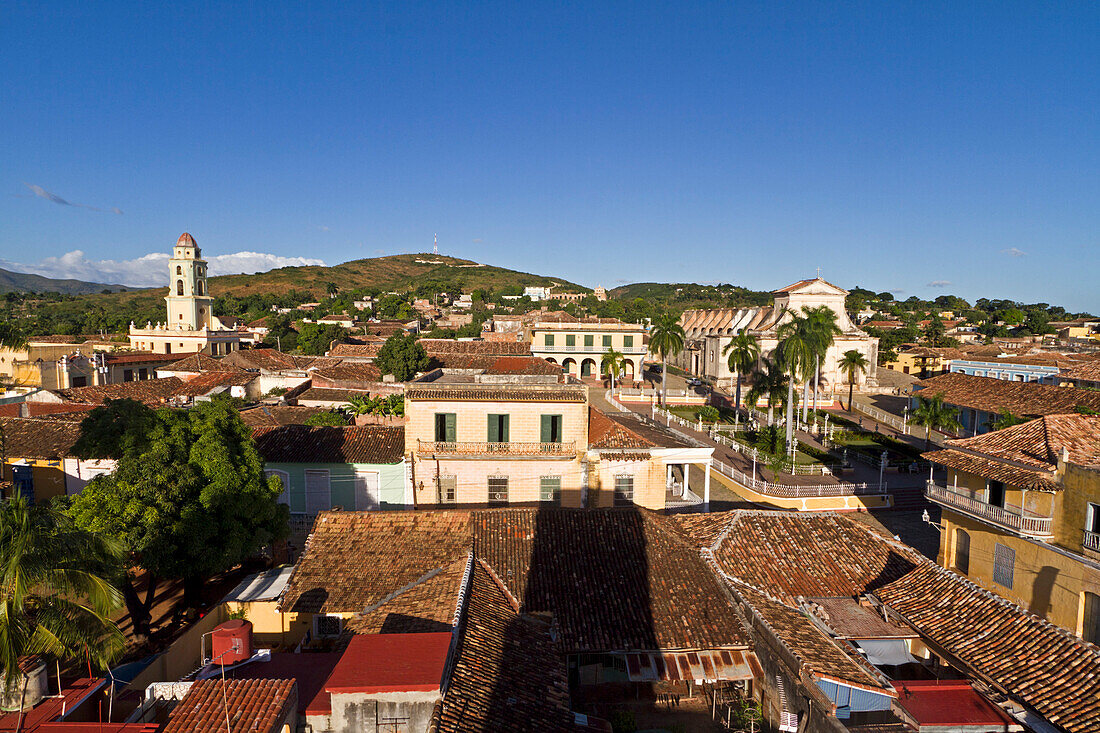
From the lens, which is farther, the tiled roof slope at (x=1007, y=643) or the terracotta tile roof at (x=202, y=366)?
the terracotta tile roof at (x=202, y=366)

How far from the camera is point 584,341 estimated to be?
209ft

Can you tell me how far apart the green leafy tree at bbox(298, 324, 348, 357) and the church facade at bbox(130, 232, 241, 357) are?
24.4 feet

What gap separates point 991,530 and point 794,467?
12.7 meters

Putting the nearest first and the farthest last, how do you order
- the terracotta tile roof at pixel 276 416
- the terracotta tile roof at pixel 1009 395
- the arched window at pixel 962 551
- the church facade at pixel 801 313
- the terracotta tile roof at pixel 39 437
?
the arched window at pixel 962 551 → the terracotta tile roof at pixel 39 437 → the terracotta tile roof at pixel 276 416 → the terracotta tile roof at pixel 1009 395 → the church facade at pixel 801 313

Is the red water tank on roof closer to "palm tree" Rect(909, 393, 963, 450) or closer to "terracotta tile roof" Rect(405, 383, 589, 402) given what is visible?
"terracotta tile roof" Rect(405, 383, 589, 402)

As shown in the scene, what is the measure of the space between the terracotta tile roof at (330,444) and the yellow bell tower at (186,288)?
53.3 m

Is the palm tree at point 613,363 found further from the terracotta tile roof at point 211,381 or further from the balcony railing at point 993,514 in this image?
the balcony railing at point 993,514

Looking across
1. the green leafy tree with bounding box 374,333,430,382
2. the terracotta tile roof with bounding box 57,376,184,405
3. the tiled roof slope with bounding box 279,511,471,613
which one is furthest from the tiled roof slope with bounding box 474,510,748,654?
the green leafy tree with bounding box 374,333,430,382

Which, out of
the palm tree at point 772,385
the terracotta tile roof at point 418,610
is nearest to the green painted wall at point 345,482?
the terracotta tile roof at point 418,610

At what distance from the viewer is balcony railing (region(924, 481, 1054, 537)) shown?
50.9 ft

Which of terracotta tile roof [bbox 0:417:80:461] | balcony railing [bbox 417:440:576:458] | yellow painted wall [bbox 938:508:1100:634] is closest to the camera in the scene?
yellow painted wall [bbox 938:508:1100:634]

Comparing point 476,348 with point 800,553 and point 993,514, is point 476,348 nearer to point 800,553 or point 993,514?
point 800,553

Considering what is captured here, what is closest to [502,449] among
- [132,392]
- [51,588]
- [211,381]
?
[51,588]

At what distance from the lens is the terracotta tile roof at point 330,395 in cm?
3628
